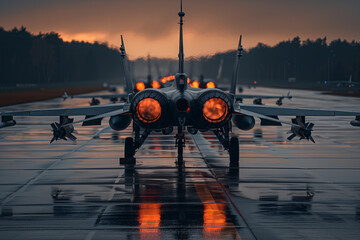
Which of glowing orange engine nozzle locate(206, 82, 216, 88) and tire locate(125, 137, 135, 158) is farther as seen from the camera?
glowing orange engine nozzle locate(206, 82, 216, 88)

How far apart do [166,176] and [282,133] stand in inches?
522

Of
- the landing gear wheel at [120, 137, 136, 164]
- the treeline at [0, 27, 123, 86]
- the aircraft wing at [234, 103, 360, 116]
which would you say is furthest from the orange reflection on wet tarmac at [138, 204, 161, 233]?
the treeline at [0, 27, 123, 86]

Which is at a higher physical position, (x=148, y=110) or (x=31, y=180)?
(x=148, y=110)

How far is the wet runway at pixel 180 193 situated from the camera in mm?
8938

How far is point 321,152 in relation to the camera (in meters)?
18.6

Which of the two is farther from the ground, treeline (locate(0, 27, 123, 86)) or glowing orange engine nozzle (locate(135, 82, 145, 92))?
treeline (locate(0, 27, 123, 86))

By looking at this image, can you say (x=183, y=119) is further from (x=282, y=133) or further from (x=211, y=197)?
(x=282, y=133)

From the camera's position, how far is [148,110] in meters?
13.2

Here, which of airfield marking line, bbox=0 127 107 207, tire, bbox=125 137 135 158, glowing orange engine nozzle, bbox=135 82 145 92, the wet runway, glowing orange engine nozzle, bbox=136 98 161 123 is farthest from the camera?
glowing orange engine nozzle, bbox=135 82 145 92

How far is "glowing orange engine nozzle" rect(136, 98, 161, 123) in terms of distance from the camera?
43.2 feet

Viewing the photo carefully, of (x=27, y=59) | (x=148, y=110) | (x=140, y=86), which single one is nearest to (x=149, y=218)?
(x=148, y=110)

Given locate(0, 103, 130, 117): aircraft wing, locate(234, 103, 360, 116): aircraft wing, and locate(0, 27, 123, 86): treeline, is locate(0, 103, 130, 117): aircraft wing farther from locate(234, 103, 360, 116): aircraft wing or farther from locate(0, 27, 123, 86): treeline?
locate(0, 27, 123, 86): treeline

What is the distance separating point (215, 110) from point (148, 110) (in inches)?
70.4

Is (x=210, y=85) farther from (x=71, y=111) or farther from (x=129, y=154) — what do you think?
(x=71, y=111)
